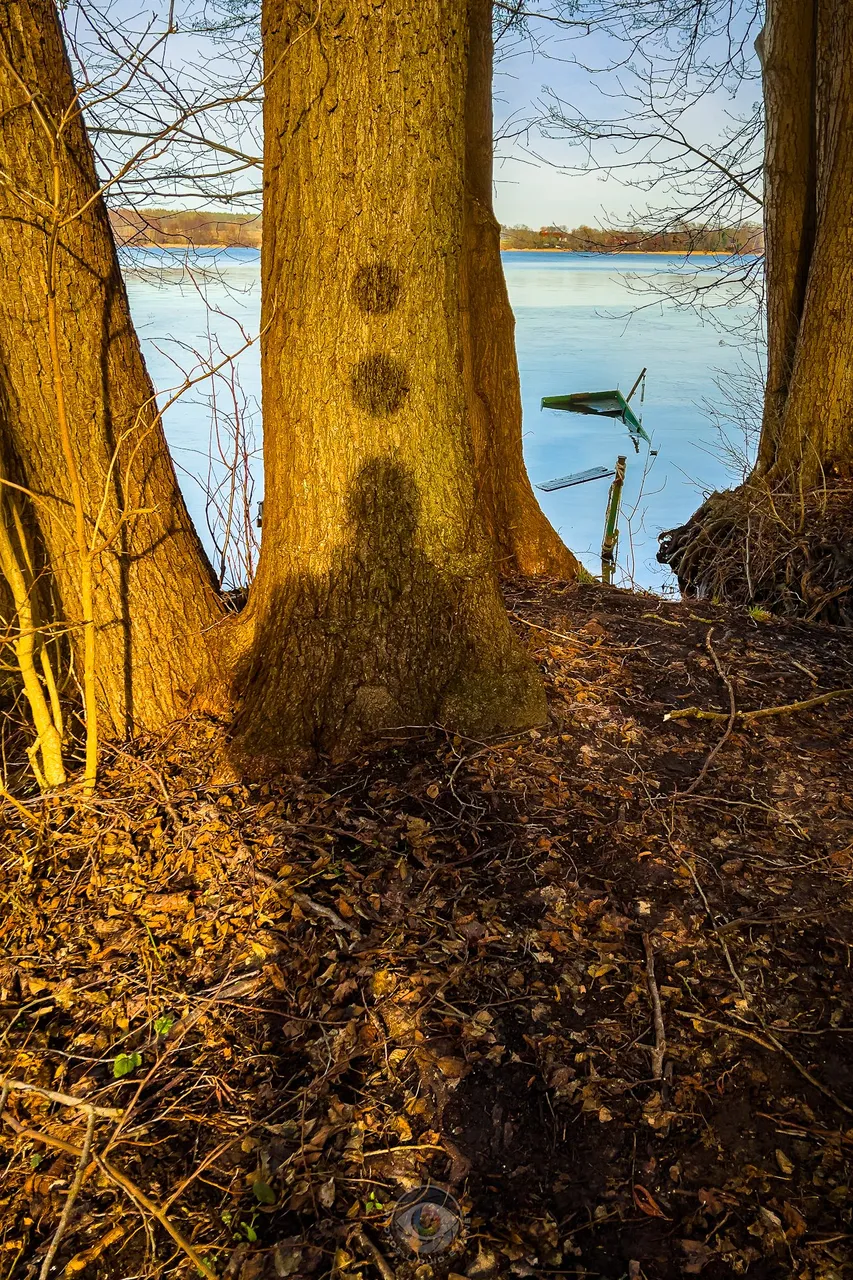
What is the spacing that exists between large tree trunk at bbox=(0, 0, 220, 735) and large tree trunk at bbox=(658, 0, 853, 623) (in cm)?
426

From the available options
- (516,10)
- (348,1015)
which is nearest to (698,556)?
(516,10)

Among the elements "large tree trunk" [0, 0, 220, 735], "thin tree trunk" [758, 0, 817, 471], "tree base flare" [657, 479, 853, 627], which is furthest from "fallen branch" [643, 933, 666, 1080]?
"thin tree trunk" [758, 0, 817, 471]

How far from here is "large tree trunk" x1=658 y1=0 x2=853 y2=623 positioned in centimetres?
592

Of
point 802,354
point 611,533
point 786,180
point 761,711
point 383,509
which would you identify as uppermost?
point 786,180

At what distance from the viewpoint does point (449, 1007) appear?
213 cm

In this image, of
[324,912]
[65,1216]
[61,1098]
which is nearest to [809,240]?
[324,912]

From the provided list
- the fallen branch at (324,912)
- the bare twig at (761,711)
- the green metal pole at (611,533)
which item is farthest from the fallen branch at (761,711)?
the green metal pole at (611,533)

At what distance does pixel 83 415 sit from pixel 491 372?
113 inches

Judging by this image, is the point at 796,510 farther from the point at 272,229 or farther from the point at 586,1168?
the point at 586,1168

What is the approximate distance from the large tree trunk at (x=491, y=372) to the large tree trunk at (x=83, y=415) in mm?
2204

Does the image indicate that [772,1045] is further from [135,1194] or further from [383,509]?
[383,509]

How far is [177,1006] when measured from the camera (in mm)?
2172

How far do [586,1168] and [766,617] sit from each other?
3.36 meters

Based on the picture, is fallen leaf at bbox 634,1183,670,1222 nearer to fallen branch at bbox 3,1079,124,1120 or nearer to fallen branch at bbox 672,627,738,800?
fallen branch at bbox 3,1079,124,1120
